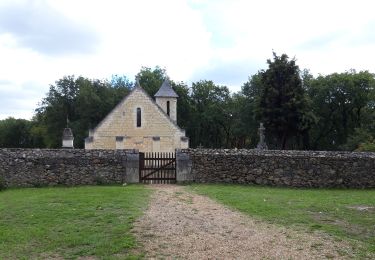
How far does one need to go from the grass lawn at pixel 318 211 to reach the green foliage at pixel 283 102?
2907 cm

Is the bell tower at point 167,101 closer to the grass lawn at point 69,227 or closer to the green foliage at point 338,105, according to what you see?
the green foliage at point 338,105

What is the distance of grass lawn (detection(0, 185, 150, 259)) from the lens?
319 inches

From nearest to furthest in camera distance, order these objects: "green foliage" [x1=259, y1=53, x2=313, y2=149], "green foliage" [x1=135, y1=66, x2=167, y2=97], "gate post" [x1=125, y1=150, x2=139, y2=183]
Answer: "gate post" [x1=125, y1=150, x2=139, y2=183], "green foliage" [x1=259, y1=53, x2=313, y2=149], "green foliage" [x1=135, y1=66, x2=167, y2=97]

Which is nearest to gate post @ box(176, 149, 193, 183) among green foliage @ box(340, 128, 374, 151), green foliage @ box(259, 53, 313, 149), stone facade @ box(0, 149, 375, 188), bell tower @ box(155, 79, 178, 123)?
stone facade @ box(0, 149, 375, 188)

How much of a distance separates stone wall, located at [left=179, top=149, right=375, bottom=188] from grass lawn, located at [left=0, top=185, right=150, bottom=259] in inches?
269

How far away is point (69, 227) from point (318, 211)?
649cm

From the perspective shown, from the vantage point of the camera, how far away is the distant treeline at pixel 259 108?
152 ft

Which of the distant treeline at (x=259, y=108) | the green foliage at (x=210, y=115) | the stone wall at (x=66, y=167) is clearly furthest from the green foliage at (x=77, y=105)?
the stone wall at (x=66, y=167)

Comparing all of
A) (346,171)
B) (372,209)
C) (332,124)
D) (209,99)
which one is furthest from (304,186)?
(209,99)

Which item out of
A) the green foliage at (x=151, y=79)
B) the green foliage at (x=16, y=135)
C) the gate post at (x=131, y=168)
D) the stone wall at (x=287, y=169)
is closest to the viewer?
the gate post at (x=131, y=168)

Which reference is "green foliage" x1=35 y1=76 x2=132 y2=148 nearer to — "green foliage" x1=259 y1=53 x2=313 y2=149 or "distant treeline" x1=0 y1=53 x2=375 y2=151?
"distant treeline" x1=0 y1=53 x2=375 y2=151

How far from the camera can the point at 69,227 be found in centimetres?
985

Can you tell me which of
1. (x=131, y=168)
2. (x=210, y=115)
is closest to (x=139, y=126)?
(x=131, y=168)

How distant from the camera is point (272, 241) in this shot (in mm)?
8711
